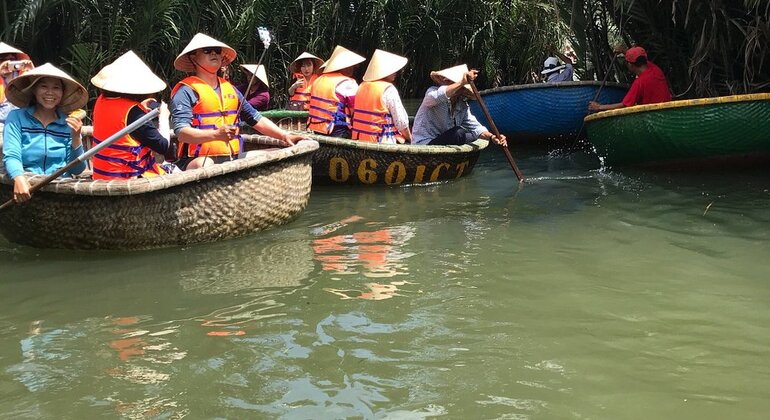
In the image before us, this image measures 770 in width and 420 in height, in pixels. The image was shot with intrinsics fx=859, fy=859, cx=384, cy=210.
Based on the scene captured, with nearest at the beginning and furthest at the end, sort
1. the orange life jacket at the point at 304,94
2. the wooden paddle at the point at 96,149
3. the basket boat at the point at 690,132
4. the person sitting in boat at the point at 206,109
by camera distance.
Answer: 1. the wooden paddle at the point at 96,149
2. the person sitting in boat at the point at 206,109
3. the basket boat at the point at 690,132
4. the orange life jacket at the point at 304,94

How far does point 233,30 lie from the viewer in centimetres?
1289

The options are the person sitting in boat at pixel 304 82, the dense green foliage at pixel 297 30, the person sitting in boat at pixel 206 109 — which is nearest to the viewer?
the person sitting in boat at pixel 206 109

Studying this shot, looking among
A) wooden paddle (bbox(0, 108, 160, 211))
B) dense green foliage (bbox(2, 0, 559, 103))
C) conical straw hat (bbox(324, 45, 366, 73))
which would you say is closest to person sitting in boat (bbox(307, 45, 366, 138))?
conical straw hat (bbox(324, 45, 366, 73))

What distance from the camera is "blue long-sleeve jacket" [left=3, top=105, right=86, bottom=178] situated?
5.18 meters

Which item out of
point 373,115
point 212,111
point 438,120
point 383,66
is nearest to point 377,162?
point 373,115

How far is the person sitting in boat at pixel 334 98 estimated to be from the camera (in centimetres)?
844

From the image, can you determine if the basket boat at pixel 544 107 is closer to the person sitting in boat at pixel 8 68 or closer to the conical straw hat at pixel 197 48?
the conical straw hat at pixel 197 48

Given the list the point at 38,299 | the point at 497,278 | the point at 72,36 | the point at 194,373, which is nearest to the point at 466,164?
the point at 497,278

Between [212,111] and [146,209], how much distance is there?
38.4 inches

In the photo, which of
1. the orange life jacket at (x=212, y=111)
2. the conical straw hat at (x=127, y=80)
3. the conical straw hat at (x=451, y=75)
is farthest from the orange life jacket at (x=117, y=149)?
the conical straw hat at (x=451, y=75)

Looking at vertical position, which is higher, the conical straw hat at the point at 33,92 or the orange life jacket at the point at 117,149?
the conical straw hat at the point at 33,92

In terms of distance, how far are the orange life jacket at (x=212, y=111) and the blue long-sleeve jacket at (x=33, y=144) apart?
2.57ft

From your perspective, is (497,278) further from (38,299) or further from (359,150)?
(359,150)

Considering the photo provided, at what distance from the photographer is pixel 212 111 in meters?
5.95
